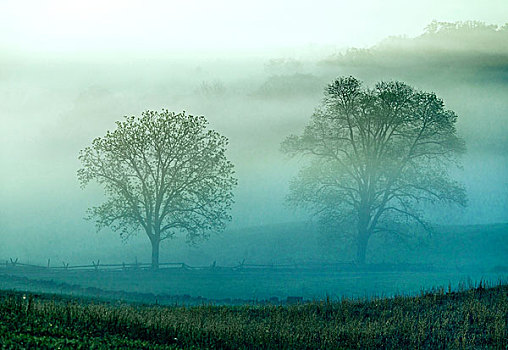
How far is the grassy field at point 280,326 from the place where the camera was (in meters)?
20.1

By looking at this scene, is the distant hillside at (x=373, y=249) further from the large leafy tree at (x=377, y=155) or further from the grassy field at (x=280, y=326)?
the grassy field at (x=280, y=326)

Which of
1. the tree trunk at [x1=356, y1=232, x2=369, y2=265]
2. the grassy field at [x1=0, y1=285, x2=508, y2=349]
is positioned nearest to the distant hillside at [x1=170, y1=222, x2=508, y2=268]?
the tree trunk at [x1=356, y1=232, x2=369, y2=265]

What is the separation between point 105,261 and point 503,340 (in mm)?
79052

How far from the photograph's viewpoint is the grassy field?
791 inches

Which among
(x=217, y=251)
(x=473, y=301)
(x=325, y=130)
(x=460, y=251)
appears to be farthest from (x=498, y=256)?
(x=473, y=301)

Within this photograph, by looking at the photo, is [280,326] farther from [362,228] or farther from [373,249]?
[373,249]

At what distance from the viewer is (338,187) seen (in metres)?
62.2

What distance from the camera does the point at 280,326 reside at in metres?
25.6

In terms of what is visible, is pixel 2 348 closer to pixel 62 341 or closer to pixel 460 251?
pixel 62 341

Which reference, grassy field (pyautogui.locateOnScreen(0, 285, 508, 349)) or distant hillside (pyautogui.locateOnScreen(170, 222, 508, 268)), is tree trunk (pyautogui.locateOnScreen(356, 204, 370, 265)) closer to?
distant hillside (pyautogui.locateOnScreen(170, 222, 508, 268))

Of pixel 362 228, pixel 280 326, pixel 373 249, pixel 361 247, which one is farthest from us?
pixel 373 249

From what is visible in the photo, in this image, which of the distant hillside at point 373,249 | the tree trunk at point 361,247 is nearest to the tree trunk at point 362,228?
the tree trunk at point 361,247

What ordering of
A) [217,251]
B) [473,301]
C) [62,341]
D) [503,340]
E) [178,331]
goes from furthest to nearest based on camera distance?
[217,251] < [473,301] < [503,340] < [178,331] < [62,341]

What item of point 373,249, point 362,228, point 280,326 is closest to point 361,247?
point 362,228
